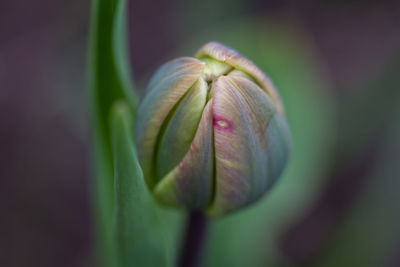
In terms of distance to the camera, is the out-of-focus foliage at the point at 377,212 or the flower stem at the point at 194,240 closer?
the flower stem at the point at 194,240

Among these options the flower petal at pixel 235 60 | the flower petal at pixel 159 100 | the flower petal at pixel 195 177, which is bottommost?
the flower petal at pixel 195 177

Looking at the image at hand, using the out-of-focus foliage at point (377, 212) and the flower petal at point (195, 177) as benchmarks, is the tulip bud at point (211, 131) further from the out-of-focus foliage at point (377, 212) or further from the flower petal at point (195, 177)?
the out-of-focus foliage at point (377, 212)

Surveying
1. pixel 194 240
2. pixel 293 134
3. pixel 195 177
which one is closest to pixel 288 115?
pixel 293 134

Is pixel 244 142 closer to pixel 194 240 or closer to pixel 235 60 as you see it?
pixel 235 60

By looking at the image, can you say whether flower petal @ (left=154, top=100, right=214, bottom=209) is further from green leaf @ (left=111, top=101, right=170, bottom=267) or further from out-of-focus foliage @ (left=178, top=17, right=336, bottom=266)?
out-of-focus foliage @ (left=178, top=17, right=336, bottom=266)

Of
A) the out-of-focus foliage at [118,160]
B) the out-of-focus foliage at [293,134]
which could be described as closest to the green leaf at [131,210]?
the out-of-focus foliage at [118,160]

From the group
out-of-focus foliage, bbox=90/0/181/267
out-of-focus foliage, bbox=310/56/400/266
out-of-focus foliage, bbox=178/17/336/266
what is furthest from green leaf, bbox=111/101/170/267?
out-of-focus foliage, bbox=310/56/400/266
